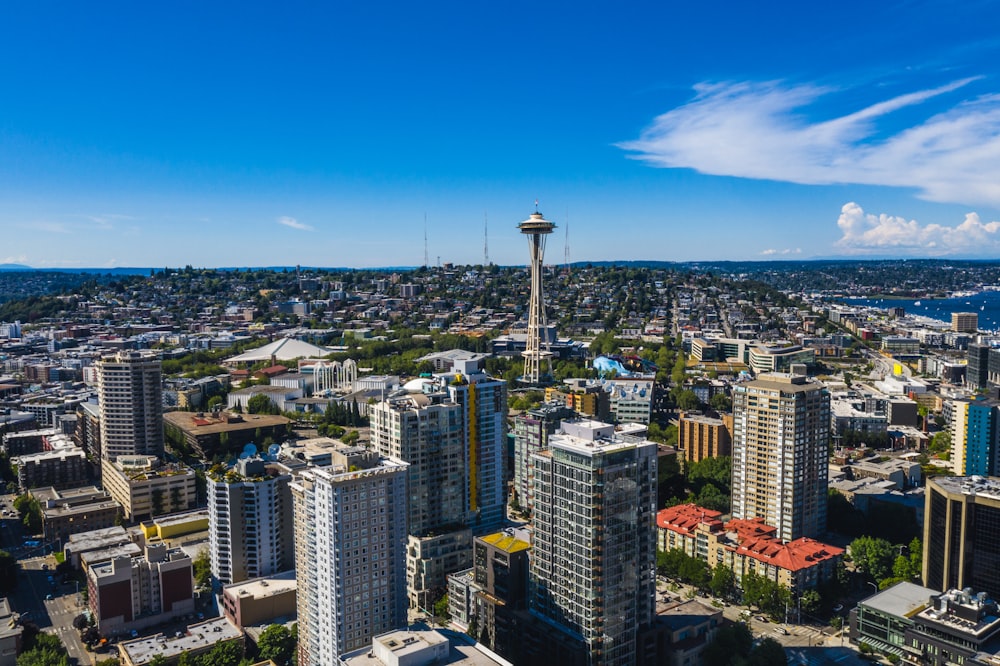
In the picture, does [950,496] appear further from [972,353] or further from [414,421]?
[972,353]

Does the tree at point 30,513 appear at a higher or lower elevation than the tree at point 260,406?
lower

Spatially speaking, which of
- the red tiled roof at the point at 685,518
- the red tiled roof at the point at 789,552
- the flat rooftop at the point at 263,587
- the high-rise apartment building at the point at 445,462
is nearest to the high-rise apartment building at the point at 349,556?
the flat rooftop at the point at 263,587

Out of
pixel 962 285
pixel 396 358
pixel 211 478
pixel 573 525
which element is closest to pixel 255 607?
pixel 211 478

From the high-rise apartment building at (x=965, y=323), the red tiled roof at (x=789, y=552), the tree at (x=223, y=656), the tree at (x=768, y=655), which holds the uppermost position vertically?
the high-rise apartment building at (x=965, y=323)

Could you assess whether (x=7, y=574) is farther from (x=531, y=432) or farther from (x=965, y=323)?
(x=965, y=323)

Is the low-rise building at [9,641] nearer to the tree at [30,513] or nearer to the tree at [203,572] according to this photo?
the tree at [203,572]
